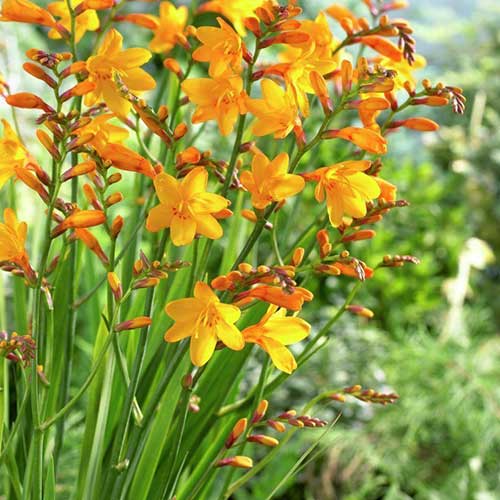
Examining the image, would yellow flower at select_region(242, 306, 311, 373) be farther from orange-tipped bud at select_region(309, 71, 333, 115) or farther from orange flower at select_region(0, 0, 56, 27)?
orange flower at select_region(0, 0, 56, 27)

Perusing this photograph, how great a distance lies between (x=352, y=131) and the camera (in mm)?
633

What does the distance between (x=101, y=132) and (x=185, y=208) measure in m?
0.10

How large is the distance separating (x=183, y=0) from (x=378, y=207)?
3981 mm

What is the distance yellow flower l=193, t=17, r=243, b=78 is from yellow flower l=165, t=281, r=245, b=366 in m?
0.15

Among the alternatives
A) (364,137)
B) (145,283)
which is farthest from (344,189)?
(145,283)

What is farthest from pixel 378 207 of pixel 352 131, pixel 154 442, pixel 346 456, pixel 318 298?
pixel 318 298

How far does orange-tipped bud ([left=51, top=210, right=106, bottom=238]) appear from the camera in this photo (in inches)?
24.0

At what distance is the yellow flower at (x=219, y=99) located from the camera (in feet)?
2.06

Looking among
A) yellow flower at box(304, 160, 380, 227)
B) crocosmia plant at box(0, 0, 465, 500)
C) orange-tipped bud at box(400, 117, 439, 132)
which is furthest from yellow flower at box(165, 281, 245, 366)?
orange-tipped bud at box(400, 117, 439, 132)

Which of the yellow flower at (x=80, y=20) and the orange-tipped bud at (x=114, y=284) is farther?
the yellow flower at (x=80, y=20)

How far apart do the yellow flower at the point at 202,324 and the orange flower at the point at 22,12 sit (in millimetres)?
248

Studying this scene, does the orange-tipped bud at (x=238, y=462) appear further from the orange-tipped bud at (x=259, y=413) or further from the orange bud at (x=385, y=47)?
the orange bud at (x=385, y=47)

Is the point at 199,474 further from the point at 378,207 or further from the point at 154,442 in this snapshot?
the point at 378,207

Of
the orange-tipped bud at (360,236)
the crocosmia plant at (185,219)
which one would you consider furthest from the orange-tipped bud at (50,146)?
the orange-tipped bud at (360,236)
